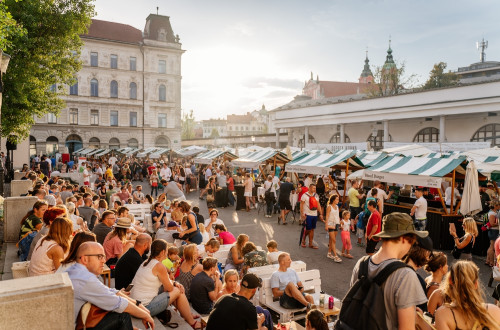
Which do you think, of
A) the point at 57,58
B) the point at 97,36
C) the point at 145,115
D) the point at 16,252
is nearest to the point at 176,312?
the point at 16,252

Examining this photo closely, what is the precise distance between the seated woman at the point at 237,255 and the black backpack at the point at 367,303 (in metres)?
4.39

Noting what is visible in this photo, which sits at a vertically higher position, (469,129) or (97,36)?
(97,36)

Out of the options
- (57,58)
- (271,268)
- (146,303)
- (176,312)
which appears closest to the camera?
(146,303)

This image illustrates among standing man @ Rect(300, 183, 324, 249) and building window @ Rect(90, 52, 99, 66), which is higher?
building window @ Rect(90, 52, 99, 66)

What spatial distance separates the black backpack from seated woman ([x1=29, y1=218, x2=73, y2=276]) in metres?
3.99

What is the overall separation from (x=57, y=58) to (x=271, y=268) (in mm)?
17732

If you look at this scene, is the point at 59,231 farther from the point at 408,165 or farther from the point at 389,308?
the point at 408,165

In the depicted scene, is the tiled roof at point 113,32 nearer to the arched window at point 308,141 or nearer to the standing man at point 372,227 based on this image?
the arched window at point 308,141

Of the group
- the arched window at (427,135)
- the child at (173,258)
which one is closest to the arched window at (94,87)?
the arched window at (427,135)

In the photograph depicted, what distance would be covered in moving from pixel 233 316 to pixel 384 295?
1792 mm

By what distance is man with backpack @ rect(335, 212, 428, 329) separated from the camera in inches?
102

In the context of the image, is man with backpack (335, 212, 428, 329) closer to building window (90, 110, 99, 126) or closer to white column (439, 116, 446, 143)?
white column (439, 116, 446, 143)

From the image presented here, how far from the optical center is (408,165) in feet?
40.4

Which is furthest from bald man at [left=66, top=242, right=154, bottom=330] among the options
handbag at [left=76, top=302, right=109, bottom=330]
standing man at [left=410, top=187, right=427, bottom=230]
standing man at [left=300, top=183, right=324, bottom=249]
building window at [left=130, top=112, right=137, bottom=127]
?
building window at [left=130, top=112, right=137, bottom=127]
